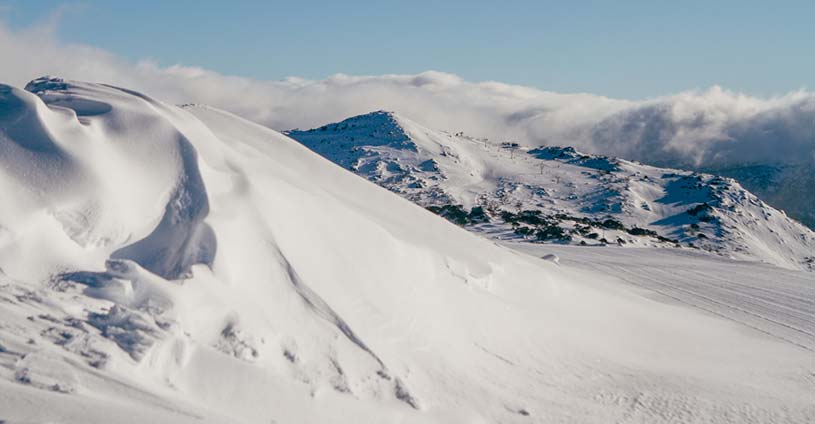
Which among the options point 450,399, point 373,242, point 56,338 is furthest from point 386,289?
point 56,338

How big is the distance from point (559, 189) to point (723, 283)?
373 ft

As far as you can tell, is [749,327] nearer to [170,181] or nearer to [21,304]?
[170,181]

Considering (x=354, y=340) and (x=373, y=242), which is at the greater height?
(x=373, y=242)

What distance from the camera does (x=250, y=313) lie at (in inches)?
502

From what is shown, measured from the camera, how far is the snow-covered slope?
117125mm

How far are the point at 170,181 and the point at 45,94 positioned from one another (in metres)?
5.93

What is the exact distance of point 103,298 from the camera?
1161 centimetres

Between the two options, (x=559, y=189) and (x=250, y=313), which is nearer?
(x=250, y=313)

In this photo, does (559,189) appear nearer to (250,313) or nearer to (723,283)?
(723,283)

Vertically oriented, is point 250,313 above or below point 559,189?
below

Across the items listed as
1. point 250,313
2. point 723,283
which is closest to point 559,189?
point 723,283

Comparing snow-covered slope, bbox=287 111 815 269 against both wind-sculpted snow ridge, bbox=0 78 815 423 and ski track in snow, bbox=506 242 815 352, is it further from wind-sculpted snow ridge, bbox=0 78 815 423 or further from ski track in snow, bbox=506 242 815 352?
wind-sculpted snow ridge, bbox=0 78 815 423

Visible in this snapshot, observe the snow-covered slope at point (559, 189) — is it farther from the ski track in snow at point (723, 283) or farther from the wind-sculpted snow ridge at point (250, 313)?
the wind-sculpted snow ridge at point (250, 313)

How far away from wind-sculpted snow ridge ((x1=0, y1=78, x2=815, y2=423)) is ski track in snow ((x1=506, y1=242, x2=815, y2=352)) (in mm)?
6534
